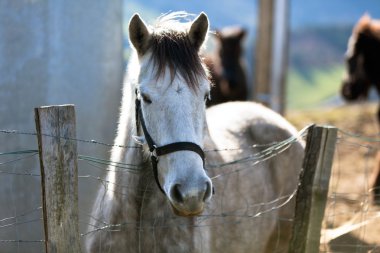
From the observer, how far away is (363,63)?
982cm

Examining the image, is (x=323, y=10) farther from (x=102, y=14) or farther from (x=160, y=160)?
(x=160, y=160)

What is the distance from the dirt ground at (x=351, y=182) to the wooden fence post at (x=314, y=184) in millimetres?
316

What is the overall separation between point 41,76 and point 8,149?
720 mm

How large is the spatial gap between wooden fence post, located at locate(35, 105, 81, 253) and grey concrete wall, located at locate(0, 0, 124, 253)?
1.38m

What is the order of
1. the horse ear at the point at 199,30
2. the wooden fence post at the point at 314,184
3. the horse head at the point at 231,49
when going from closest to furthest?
1. the horse ear at the point at 199,30
2. the wooden fence post at the point at 314,184
3. the horse head at the point at 231,49

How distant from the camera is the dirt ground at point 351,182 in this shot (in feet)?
16.2

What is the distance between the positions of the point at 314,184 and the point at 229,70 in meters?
9.01

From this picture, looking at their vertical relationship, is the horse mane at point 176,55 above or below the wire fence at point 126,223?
above

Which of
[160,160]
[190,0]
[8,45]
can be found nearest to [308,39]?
[190,0]

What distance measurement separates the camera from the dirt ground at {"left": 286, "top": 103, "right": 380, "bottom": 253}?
4.93 meters

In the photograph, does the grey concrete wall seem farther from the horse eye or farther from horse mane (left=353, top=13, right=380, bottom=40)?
horse mane (left=353, top=13, right=380, bottom=40)

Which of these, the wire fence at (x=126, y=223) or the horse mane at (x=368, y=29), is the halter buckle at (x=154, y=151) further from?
the horse mane at (x=368, y=29)

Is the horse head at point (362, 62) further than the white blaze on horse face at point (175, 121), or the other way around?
the horse head at point (362, 62)

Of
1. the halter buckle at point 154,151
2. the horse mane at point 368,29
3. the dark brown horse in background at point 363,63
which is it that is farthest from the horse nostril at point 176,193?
the horse mane at point 368,29
